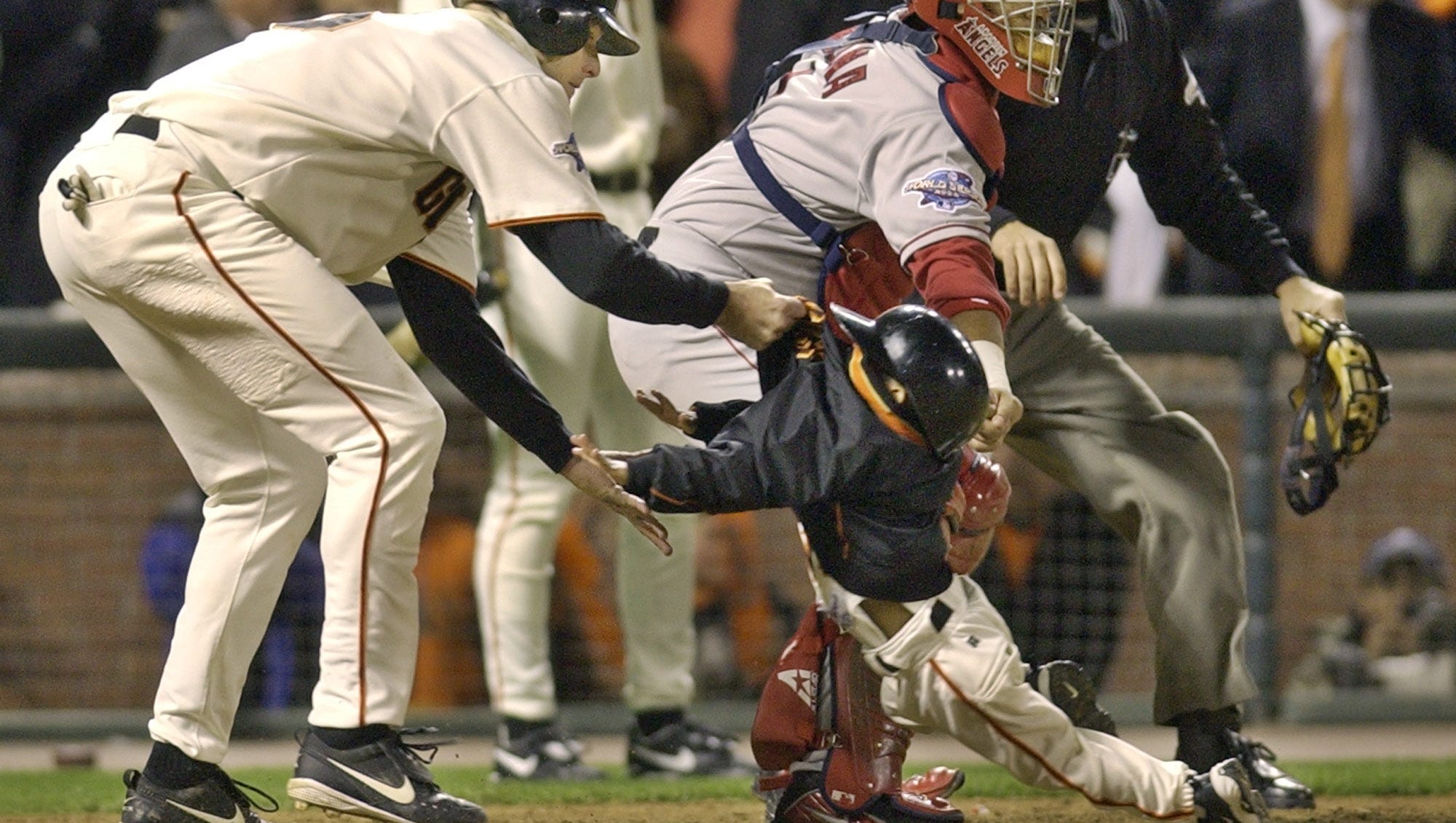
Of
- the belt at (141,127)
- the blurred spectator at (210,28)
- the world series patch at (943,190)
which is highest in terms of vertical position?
the world series patch at (943,190)

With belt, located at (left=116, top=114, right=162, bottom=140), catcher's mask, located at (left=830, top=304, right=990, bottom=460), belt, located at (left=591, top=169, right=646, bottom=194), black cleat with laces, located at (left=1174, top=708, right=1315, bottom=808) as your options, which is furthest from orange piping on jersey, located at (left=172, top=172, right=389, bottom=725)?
belt, located at (left=591, top=169, right=646, bottom=194)

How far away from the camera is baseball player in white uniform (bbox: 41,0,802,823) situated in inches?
144

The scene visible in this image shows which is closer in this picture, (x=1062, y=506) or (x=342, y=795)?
(x=342, y=795)

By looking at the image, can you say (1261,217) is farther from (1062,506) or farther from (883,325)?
(1062,506)

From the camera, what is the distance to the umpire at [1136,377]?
14.2 feet

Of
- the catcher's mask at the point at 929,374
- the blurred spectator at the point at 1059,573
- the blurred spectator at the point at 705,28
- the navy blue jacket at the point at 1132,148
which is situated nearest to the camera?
the catcher's mask at the point at 929,374

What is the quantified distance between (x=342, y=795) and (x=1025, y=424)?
1.72 meters

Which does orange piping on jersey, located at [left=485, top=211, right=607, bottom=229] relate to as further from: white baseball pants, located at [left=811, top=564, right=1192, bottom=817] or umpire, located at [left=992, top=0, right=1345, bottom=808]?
umpire, located at [left=992, top=0, right=1345, bottom=808]

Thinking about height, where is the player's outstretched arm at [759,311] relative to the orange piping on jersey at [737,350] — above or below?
above

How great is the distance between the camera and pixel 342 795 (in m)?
3.75

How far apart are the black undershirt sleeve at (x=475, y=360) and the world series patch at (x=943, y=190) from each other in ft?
2.51

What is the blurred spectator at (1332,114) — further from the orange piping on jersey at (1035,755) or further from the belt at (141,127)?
the belt at (141,127)

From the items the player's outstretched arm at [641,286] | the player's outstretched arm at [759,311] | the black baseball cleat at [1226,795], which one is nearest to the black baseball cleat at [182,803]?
the player's outstretched arm at [641,286]

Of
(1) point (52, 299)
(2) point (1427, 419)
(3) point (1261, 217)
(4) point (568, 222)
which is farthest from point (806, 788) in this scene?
(1) point (52, 299)
